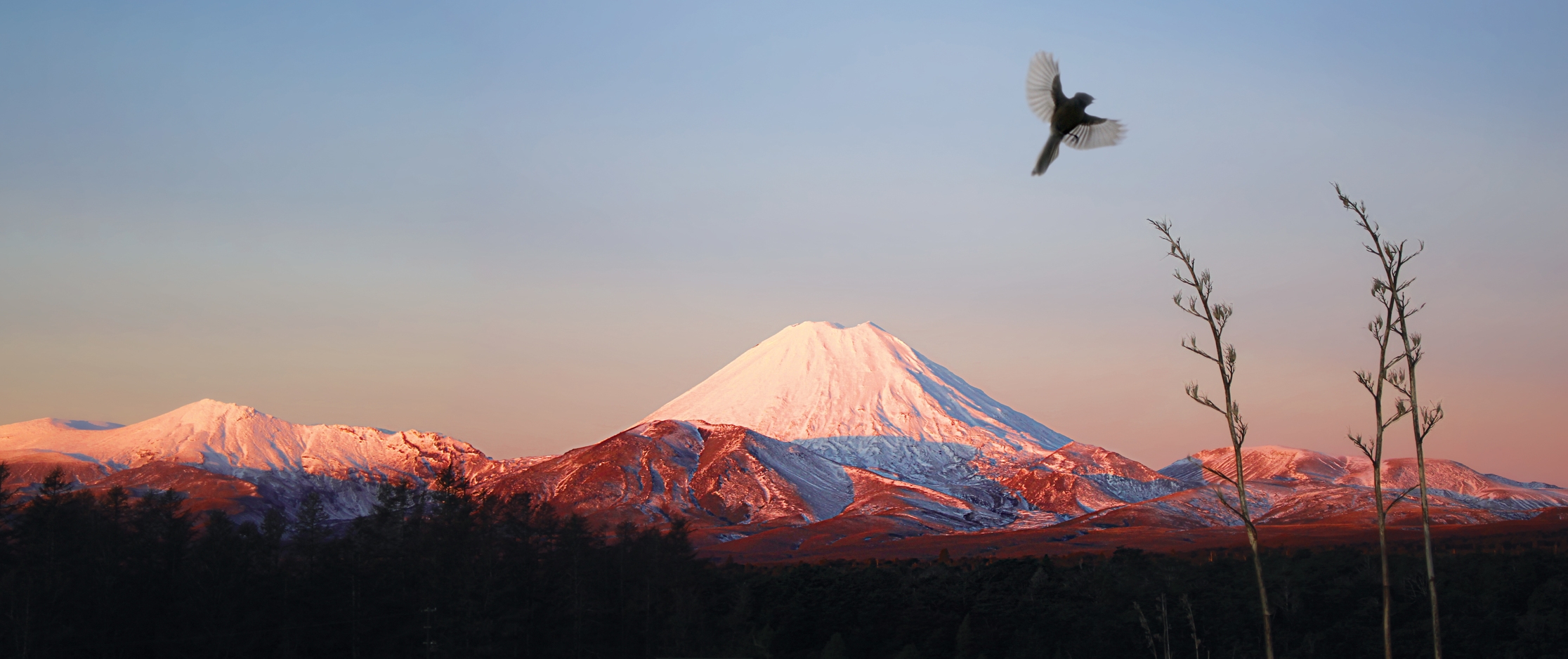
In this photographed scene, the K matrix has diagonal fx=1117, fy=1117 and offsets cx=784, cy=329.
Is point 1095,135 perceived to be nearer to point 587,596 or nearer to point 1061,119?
point 1061,119

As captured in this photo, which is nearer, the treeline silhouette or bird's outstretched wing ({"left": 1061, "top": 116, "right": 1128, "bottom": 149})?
bird's outstretched wing ({"left": 1061, "top": 116, "right": 1128, "bottom": 149})

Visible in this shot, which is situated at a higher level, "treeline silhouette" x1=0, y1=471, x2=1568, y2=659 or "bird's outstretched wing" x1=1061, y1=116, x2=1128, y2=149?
"bird's outstretched wing" x1=1061, y1=116, x2=1128, y2=149

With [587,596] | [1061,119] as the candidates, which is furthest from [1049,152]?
[587,596]

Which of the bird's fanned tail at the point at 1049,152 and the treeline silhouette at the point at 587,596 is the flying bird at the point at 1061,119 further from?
the treeline silhouette at the point at 587,596

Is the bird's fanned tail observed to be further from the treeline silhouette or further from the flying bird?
the treeline silhouette

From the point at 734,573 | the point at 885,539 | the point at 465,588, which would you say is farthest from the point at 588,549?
the point at 885,539

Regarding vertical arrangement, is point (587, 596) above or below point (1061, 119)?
below

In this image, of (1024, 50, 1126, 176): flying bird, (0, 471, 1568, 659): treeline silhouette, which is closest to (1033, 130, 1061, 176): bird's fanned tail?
(1024, 50, 1126, 176): flying bird

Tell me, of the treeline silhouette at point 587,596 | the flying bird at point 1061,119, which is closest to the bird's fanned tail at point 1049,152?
the flying bird at point 1061,119
